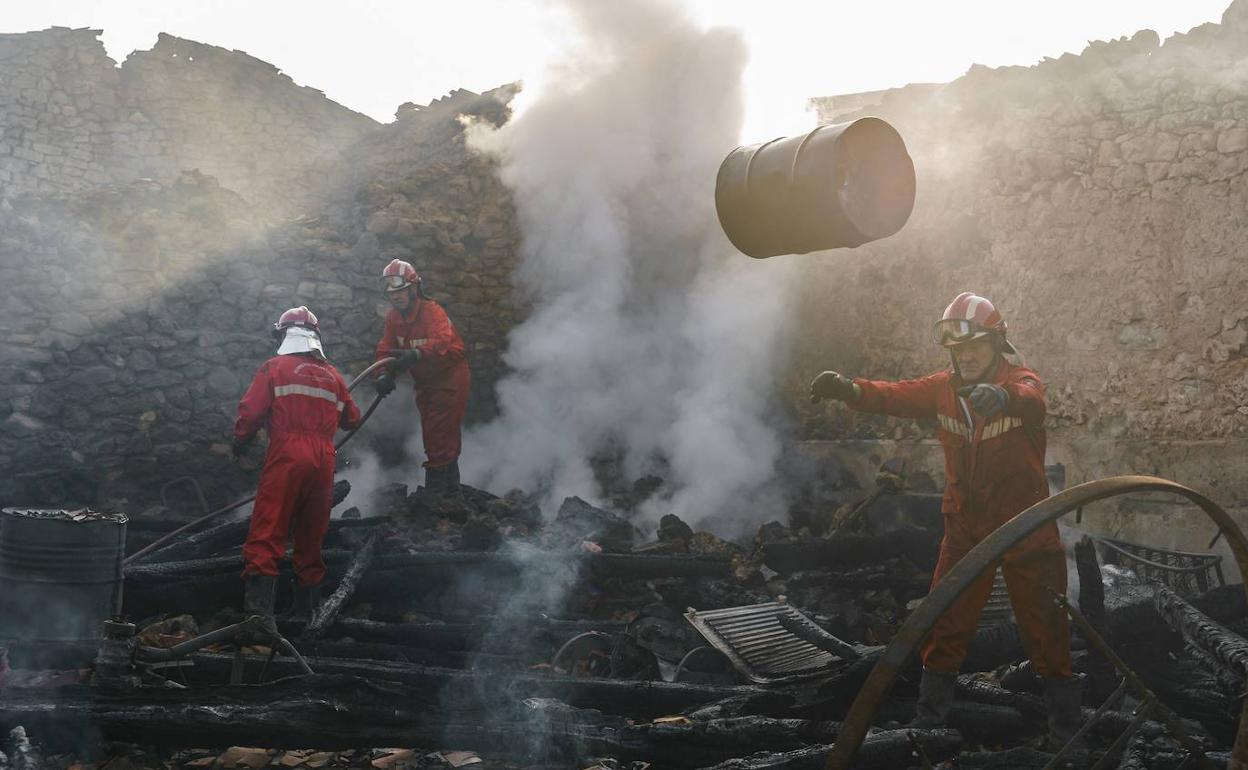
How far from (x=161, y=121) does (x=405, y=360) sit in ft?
35.3

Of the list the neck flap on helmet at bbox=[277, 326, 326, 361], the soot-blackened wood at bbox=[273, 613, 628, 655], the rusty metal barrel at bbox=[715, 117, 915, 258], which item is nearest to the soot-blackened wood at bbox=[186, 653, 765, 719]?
the soot-blackened wood at bbox=[273, 613, 628, 655]

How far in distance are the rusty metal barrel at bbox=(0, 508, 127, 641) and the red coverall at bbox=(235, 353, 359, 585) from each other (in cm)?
79

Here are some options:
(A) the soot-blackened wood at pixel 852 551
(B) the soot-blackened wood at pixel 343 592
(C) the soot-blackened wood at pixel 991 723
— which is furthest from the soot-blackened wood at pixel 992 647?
(B) the soot-blackened wood at pixel 343 592

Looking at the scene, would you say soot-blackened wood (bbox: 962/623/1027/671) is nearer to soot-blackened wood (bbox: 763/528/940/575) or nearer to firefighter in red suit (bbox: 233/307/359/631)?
soot-blackened wood (bbox: 763/528/940/575)

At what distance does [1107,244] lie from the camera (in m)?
6.71

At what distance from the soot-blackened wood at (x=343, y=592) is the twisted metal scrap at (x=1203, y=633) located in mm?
4614

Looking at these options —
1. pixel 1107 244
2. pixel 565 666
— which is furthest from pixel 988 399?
pixel 1107 244

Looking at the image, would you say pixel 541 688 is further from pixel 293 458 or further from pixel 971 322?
pixel 971 322

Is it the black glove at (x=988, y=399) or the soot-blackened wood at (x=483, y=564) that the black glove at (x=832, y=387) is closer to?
the black glove at (x=988, y=399)

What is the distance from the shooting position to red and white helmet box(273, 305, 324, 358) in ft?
18.6

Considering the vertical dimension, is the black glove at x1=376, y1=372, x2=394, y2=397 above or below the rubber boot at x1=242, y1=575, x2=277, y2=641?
above

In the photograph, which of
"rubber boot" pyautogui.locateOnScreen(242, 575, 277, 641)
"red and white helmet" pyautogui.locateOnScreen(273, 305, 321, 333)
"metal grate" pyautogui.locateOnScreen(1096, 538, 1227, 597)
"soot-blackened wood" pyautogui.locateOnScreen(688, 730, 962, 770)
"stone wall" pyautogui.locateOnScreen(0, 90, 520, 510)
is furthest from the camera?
"stone wall" pyautogui.locateOnScreen(0, 90, 520, 510)

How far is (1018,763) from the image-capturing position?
3.28 m

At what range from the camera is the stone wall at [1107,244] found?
236 inches
